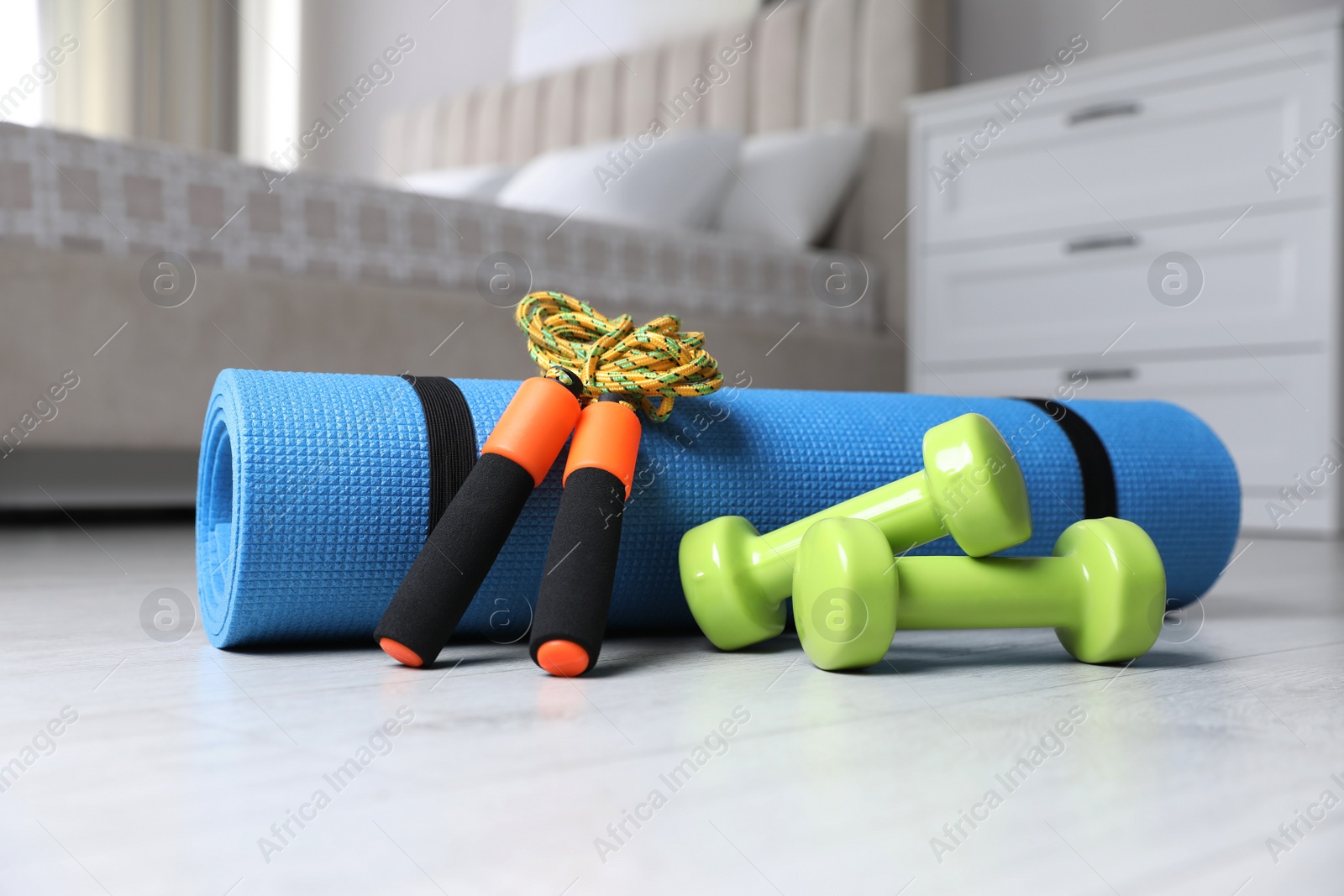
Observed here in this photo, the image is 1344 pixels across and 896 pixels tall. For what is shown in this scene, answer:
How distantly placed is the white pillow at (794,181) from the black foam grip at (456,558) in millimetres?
2288

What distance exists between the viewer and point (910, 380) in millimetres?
2904

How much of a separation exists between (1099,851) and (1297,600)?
932mm

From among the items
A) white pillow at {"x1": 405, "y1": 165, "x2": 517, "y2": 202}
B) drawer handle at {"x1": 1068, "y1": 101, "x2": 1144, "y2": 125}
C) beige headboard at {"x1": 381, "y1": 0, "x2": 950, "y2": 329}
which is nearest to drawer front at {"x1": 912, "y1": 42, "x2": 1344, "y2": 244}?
drawer handle at {"x1": 1068, "y1": 101, "x2": 1144, "y2": 125}

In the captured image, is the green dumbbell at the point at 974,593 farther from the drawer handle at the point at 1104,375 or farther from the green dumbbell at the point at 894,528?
the drawer handle at the point at 1104,375

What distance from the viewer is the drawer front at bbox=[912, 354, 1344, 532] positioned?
2.21m

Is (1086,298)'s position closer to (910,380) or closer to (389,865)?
(910,380)

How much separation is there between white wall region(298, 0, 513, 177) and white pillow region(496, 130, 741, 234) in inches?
62.6

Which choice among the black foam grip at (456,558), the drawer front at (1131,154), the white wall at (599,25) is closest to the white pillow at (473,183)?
the white wall at (599,25)

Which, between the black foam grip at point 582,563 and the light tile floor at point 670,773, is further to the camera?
the black foam grip at point 582,563

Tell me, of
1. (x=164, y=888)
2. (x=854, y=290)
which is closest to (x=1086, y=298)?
(x=854, y=290)

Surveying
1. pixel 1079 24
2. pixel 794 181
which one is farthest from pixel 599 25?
pixel 1079 24

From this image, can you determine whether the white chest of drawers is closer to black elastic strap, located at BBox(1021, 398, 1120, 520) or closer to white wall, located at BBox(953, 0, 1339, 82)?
white wall, located at BBox(953, 0, 1339, 82)

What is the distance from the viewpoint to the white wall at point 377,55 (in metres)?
4.45

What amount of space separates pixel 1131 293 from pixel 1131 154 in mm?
280
